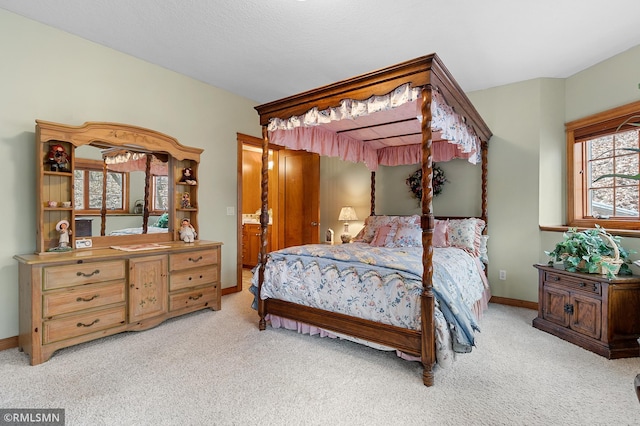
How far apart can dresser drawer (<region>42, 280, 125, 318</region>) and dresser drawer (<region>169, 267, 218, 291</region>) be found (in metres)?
0.49

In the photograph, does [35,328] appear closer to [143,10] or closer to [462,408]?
[143,10]

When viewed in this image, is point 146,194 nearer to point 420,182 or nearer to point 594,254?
point 420,182

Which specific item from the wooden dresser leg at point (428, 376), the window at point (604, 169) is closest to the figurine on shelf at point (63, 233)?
the wooden dresser leg at point (428, 376)

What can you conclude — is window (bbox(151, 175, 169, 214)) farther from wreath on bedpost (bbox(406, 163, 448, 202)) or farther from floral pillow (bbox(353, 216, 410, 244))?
wreath on bedpost (bbox(406, 163, 448, 202))

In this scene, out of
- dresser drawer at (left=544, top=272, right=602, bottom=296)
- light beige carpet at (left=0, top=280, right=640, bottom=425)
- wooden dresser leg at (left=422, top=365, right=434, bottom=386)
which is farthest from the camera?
dresser drawer at (left=544, top=272, right=602, bottom=296)

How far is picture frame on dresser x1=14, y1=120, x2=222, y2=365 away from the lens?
2432 millimetres

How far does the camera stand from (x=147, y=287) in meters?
2.99

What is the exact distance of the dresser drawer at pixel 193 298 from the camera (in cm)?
323

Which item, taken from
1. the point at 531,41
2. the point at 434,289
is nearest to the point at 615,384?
the point at 434,289

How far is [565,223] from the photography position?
12.6 ft

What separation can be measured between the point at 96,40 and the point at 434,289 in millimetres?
3879

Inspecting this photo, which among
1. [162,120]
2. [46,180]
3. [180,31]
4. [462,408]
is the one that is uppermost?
[180,31]

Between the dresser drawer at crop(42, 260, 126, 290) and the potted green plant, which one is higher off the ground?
the potted green plant

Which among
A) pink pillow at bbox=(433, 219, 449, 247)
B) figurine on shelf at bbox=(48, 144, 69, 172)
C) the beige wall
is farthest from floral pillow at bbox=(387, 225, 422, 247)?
figurine on shelf at bbox=(48, 144, 69, 172)
